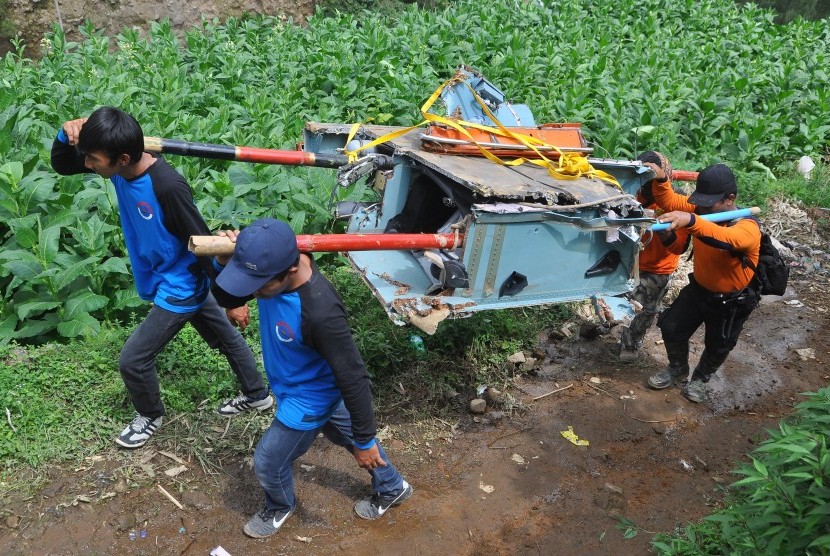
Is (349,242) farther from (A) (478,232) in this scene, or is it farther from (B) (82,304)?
(B) (82,304)

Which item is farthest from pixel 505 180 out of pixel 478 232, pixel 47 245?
pixel 47 245

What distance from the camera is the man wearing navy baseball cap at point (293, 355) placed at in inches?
122

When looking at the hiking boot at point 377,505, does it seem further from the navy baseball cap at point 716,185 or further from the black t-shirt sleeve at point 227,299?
the navy baseball cap at point 716,185

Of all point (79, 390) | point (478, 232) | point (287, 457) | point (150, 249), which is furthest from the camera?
point (79, 390)

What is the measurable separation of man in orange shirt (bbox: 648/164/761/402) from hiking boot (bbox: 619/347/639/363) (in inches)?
11.8

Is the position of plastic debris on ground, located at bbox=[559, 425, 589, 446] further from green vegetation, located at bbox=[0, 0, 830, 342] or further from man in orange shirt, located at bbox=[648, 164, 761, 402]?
green vegetation, located at bbox=[0, 0, 830, 342]

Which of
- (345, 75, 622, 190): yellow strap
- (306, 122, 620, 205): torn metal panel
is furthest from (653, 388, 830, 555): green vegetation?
(345, 75, 622, 190): yellow strap

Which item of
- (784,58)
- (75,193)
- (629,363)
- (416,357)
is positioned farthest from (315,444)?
(784,58)

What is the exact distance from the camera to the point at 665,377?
5738mm

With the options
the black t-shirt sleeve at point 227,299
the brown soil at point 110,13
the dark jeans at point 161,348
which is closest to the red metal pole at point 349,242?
the black t-shirt sleeve at point 227,299

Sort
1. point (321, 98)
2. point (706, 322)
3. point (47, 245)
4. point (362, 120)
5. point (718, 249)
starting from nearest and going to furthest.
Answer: point (718, 249), point (47, 245), point (706, 322), point (362, 120), point (321, 98)

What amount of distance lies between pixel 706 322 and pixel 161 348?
3780 millimetres

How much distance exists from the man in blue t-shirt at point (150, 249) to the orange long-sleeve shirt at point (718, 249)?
2988mm

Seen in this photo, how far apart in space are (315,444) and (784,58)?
11.6 metres
